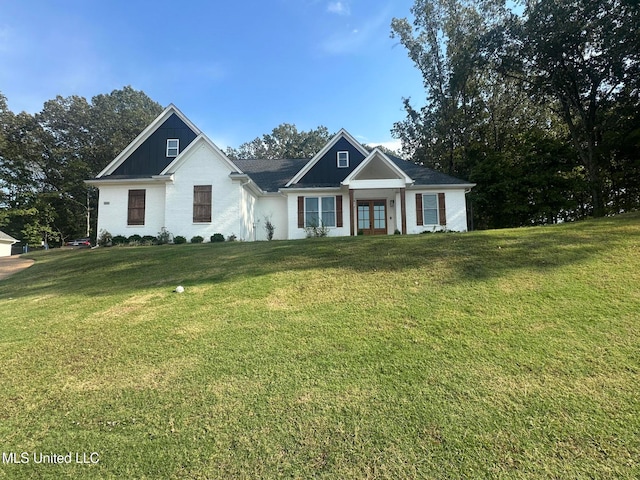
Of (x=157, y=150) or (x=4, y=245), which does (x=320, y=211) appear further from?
(x=4, y=245)

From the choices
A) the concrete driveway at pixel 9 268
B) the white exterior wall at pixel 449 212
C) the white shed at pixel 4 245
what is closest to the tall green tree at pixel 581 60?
the white exterior wall at pixel 449 212

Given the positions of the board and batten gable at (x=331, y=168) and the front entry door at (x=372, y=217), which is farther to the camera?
the board and batten gable at (x=331, y=168)

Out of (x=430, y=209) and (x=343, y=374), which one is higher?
(x=430, y=209)

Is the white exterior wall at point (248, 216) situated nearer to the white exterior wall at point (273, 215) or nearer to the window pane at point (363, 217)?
the white exterior wall at point (273, 215)

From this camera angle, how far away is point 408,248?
8695mm

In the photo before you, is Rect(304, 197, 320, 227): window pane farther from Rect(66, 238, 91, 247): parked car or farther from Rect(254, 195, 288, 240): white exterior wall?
Rect(66, 238, 91, 247): parked car

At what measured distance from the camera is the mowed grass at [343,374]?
2717mm

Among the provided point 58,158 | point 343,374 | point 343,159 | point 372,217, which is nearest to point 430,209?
point 372,217

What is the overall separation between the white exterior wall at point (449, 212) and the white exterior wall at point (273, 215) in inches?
261

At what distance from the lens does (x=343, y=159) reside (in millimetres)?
19281

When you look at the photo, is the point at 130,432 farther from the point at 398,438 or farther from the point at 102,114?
the point at 102,114

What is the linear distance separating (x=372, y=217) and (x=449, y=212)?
13.0 feet

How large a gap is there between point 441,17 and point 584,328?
3136 cm

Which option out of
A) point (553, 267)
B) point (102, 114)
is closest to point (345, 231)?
point (553, 267)
